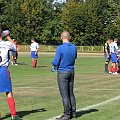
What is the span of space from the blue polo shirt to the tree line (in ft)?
238

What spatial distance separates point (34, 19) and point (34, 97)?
73171 millimetres

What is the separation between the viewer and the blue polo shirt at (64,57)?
33.6 ft

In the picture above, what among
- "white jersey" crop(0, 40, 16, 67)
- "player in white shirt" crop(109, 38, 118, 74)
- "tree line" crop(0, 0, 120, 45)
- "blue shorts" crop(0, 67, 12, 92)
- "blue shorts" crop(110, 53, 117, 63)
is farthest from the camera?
"tree line" crop(0, 0, 120, 45)

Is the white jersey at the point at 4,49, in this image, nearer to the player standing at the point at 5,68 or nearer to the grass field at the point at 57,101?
the player standing at the point at 5,68

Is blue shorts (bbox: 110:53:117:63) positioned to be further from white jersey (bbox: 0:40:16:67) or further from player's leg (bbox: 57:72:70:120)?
white jersey (bbox: 0:40:16:67)

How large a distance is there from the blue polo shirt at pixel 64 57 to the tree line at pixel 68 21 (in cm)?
7249

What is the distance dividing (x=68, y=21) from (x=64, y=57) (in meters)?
75.4

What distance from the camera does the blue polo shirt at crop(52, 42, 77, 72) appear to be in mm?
10242

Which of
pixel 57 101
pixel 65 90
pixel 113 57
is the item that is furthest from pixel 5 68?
pixel 113 57

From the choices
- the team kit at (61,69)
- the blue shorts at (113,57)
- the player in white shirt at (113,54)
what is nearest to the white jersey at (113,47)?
the player in white shirt at (113,54)

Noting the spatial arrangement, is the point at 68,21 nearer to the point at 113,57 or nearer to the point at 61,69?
the point at 113,57

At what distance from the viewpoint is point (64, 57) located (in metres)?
10.3

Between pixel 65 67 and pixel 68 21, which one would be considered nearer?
pixel 65 67

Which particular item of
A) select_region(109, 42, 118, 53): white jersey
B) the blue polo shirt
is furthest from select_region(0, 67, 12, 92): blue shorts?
select_region(109, 42, 118, 53): white jersey
